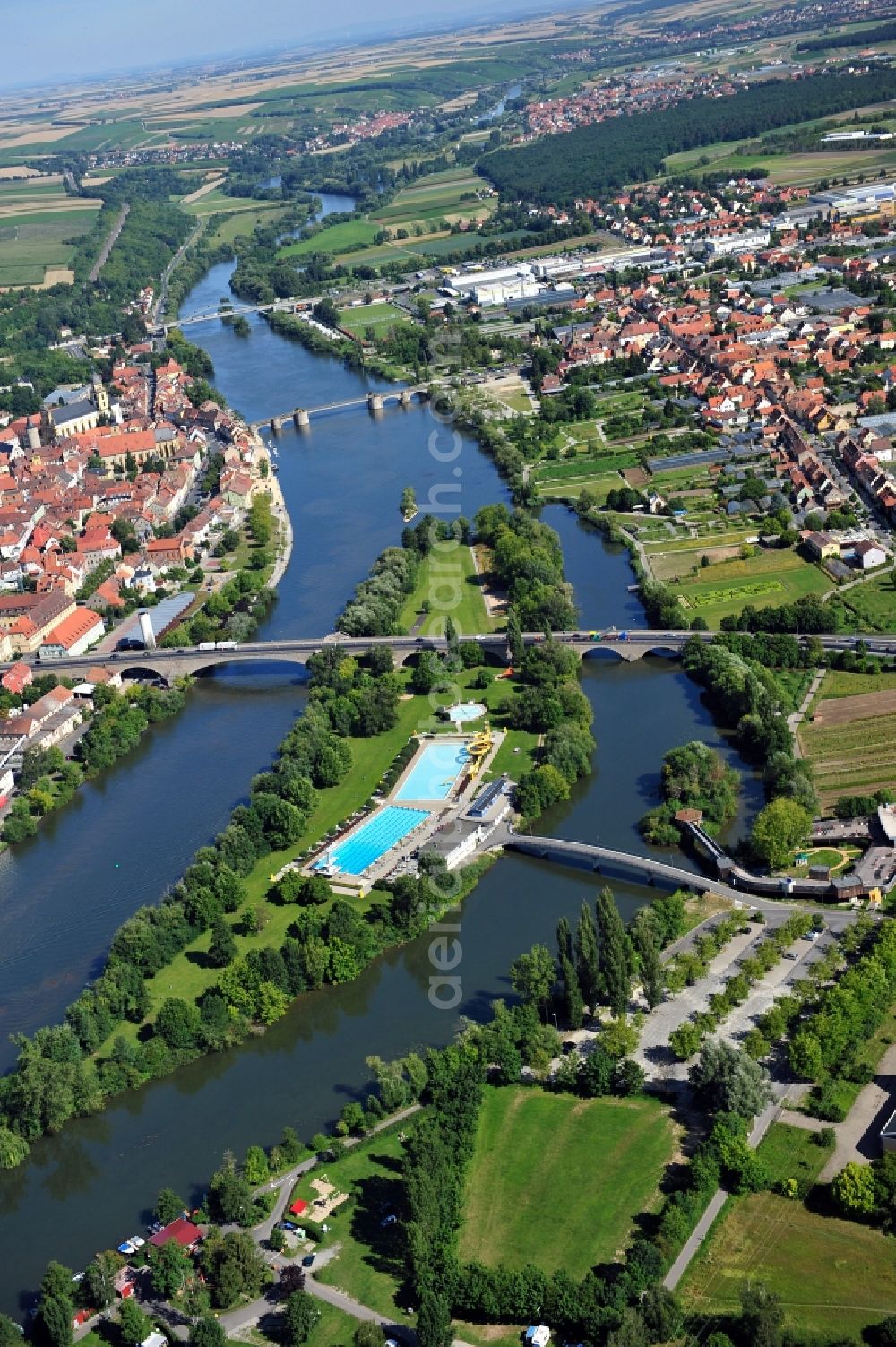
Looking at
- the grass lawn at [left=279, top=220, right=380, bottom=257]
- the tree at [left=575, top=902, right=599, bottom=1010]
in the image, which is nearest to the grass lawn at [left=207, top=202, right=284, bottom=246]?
the grass lawn at [left=279, top=220, right=380, bottom=257]

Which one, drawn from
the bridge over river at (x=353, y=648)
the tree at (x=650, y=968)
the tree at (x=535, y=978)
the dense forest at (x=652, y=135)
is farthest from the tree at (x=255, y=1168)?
the dense forest at (x=652, y=135)

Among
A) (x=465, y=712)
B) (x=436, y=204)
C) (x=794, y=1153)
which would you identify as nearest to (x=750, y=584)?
(x=465, y=712)

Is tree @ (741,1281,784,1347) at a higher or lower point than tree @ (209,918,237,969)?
lower

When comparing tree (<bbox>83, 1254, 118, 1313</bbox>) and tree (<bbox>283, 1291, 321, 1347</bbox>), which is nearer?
tree (<bbox>283, 1291, 321, 1347</bbox>)

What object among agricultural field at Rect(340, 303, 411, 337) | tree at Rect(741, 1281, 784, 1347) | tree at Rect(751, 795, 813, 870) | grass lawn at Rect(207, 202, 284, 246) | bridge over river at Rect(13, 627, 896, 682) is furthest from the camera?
grass lawn at Rect(207, 202, 284, 246)

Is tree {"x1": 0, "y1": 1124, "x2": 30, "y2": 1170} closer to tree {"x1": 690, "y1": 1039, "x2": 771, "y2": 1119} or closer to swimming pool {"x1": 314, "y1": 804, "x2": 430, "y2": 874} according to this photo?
swimming pool {"x1": 314, "y1": 804, "x2": 430, "y2": 874}

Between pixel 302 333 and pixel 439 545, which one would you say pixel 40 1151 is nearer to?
pixel 439 545
